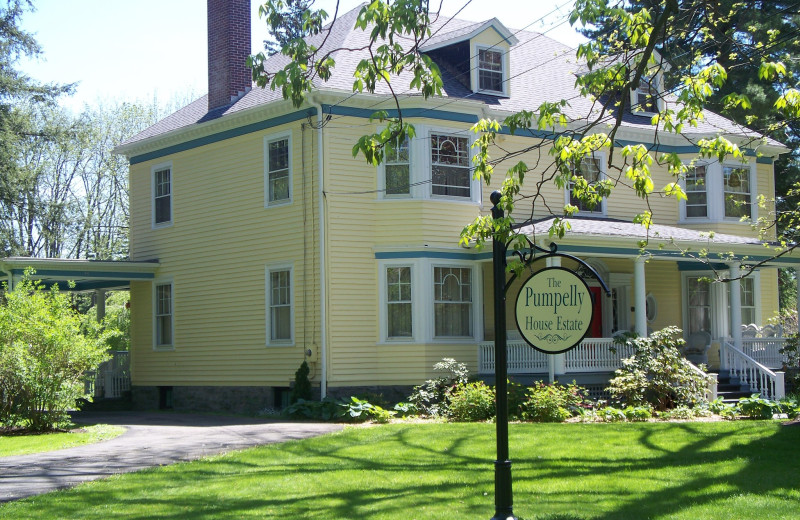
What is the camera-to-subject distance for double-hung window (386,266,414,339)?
20203 millimetres

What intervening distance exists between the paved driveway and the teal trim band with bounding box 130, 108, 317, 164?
668 cm

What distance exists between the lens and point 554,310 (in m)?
8.00

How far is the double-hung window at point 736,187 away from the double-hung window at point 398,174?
922 centimetres

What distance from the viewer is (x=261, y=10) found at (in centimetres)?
860

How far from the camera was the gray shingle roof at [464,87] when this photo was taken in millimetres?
21281

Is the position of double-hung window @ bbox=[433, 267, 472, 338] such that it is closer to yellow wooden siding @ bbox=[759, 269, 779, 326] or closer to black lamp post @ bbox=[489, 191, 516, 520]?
yellow wooden siding @ bbox=[759, 269, 779, 326]

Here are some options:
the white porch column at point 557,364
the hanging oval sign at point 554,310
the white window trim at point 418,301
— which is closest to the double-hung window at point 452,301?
the white window trim at point 418,301

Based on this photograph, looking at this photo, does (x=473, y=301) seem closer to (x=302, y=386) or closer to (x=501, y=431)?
(x=302, y=386)

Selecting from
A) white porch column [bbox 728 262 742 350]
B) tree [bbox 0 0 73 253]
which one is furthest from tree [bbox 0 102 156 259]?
white porch column [bbox 728 262 742 350]

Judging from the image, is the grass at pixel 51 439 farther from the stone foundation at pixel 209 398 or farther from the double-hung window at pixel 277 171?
the double-hung window at pixel 277 171

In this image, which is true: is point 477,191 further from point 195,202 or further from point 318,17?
point 318,17

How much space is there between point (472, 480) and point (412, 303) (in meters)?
9.67

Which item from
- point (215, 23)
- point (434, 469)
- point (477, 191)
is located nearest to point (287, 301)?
point (477, 191)

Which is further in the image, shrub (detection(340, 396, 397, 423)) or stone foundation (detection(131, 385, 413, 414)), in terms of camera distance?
stone foundation (detection(131, 385, 413, 414))
